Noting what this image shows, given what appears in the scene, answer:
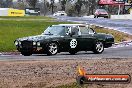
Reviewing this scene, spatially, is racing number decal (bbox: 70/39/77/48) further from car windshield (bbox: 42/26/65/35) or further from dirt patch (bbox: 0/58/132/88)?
dirt patch (bbox: 0/58/132/88)

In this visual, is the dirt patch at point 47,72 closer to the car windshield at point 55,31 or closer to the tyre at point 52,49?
the tyre at point 52,49

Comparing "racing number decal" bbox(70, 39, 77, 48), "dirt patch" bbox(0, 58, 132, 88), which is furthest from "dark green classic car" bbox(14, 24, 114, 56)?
"dirt patch" bbox(0, 58, 132, 88)

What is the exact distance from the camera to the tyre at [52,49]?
17.2 meters

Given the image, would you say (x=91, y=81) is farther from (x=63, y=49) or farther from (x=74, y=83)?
(x=63, y=49)

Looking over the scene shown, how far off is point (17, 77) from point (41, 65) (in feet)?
8.27

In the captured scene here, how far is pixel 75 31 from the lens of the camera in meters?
18.4

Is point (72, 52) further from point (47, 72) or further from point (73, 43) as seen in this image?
point (47, 72)

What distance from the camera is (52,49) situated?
56.9ft

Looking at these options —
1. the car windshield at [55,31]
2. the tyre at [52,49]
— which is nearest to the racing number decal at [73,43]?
the car windshield at [55,31]

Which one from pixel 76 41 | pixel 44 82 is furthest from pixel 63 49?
pixel 44 82

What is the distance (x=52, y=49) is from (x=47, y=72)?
19.0ft

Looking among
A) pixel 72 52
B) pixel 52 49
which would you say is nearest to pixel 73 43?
pixel 72 52

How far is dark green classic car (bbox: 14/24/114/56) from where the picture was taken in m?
17.0

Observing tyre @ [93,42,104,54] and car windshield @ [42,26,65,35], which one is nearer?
car windshield @ [42,26,65,35]
